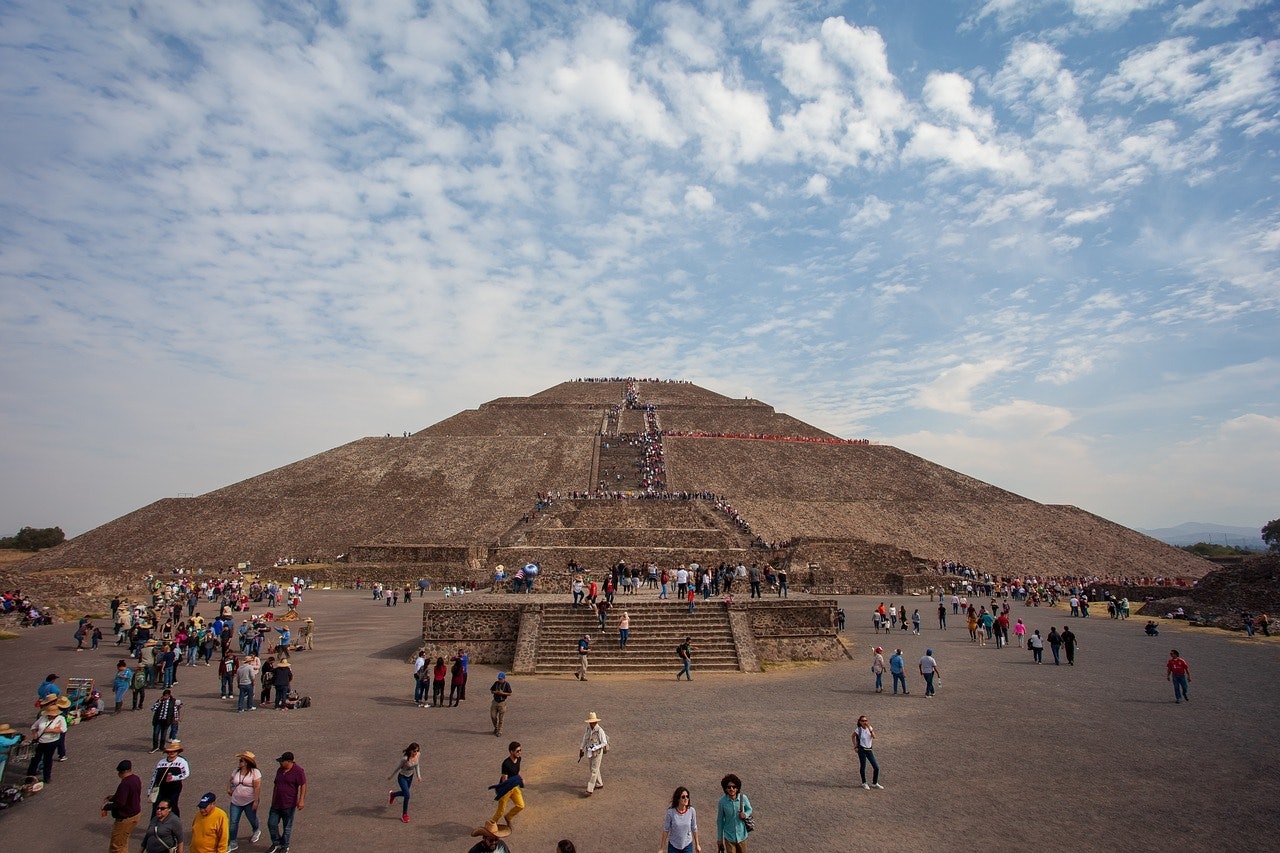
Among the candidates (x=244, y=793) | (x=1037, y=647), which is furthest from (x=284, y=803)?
(x=1037, y=647)

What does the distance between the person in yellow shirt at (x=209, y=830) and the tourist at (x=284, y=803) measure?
77 cm

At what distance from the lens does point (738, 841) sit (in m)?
6.09

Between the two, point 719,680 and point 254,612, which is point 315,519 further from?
point 719,680

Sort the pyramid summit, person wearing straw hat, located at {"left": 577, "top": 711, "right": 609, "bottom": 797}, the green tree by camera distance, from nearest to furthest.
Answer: person wearing straw hat, located at {"left": 577, "top": 711, "right": 609, "bottom": 797} → the pyramid summit → the green tree

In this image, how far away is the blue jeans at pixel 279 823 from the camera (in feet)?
22.9

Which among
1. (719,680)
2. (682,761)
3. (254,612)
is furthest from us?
(254,612)

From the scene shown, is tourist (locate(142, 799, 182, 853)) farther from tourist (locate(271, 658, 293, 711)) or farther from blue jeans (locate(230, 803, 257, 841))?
tourist (locate(271, 658, 293, 711))

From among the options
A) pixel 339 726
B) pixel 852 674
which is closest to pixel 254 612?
pixel 339 726

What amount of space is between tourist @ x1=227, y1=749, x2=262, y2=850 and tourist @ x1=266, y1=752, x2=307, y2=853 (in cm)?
29

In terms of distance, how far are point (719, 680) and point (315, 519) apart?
35.5 meters

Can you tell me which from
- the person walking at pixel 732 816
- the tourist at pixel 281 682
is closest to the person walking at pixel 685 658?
the tourist at pixel 281 682

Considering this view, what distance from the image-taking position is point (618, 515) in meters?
36.1

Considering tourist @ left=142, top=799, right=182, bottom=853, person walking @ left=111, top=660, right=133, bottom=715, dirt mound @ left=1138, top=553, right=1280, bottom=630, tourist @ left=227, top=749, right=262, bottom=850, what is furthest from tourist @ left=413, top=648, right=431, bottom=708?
dirt mound @ left=1138, top=553, right=1280, bottom=630

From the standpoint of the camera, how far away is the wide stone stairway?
52.8ft
